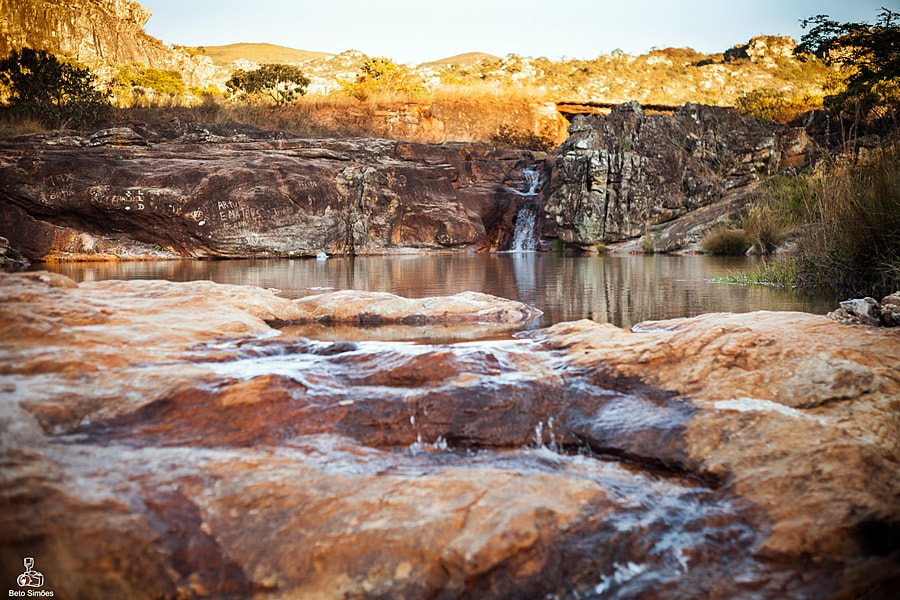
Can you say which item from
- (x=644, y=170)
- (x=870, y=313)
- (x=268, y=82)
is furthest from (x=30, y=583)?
(x=268, y=82)

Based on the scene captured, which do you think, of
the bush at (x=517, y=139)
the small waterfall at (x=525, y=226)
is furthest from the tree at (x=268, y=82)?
the small waterfall at (x=525, y=226)

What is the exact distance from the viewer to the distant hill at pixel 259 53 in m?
62.8

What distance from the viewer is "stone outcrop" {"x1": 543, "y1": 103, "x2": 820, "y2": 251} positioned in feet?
58.4

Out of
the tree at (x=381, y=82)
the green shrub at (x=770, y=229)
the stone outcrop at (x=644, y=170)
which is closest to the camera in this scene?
the green shrub at (x=770, y=229)

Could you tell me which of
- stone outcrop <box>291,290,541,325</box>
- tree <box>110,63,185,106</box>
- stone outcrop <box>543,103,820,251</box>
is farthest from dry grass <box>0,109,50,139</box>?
stone outcrop <box>291,290,541,325</box>

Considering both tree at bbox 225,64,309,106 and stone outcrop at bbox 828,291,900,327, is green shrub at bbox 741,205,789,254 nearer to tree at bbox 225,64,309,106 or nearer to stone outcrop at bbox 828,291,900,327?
stone outcrop at bbox 828,291,900,327

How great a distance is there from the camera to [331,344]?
275 centimetres

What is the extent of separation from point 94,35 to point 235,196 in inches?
1058

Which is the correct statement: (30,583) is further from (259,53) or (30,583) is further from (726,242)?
(259,53)

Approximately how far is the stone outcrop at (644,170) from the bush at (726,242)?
289 cm

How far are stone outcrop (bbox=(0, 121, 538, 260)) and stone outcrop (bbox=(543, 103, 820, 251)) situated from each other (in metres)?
2.46

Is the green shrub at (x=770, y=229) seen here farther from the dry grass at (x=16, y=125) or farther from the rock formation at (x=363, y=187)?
the dry grass at (x=16, y=125)

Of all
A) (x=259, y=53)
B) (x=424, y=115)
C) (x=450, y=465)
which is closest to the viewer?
(x=450, y=465)

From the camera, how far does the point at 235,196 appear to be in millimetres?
14945
